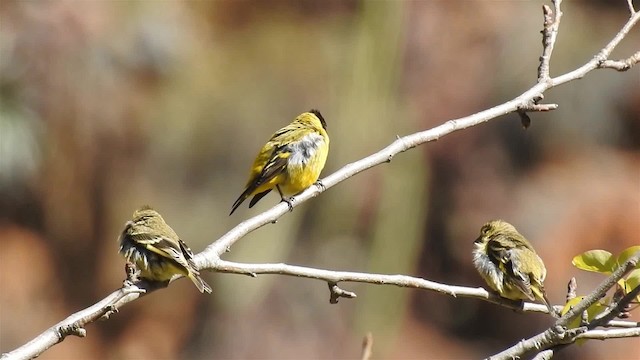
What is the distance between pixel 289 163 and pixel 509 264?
83.3 inches

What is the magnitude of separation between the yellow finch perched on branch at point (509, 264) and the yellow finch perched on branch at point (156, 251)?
5.35ft

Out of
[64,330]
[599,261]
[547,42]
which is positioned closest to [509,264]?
[547,42]

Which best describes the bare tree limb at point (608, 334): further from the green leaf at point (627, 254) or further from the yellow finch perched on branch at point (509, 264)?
the yellow finch perched on branch at point (509, 264)

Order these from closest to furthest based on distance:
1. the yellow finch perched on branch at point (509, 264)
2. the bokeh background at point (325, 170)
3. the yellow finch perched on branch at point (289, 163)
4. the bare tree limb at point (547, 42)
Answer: the bare tree limb at point (547, 42), the yellow finch perched on branch at point (509, 264), the yellow finch perched on branch at point (289, 163), the bokeh background at point (325, 170)

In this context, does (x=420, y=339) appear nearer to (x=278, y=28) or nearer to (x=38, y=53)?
(x=278, y=28)

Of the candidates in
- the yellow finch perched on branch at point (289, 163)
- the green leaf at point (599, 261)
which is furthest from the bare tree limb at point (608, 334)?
the yellow finch perched on branch at point (289, 163)

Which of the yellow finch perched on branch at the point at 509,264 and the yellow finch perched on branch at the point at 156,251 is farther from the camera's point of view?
the yellow finch perched on branch at the point at 509,264

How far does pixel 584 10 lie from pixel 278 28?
490 cm

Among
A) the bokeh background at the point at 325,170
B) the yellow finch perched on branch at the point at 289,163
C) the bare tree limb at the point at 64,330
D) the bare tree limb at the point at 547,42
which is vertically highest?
the bokeh background at the point at 325,170

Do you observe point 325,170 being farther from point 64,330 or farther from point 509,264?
point 64,330

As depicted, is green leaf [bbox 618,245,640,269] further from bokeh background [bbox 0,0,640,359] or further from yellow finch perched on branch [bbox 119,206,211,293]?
bokeh background [bbox 0,0,640,359]

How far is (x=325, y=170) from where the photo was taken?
14.1 m

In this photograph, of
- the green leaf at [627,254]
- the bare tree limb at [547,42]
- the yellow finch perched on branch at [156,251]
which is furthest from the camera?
the bare tree limb at [547,42]

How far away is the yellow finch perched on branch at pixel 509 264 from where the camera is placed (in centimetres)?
545
